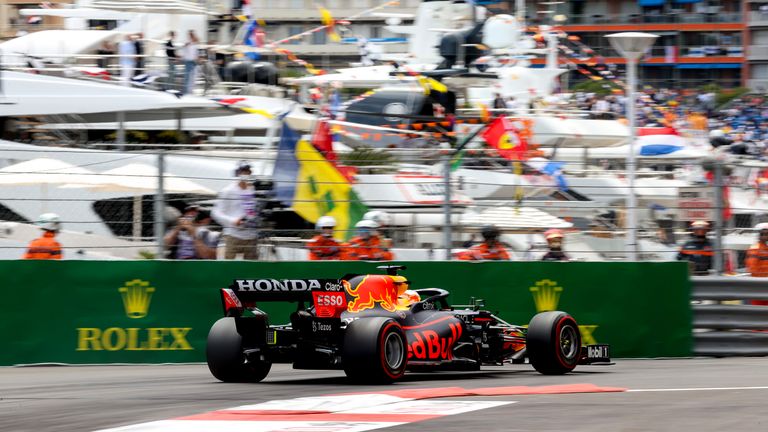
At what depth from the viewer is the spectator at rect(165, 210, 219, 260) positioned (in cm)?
1248

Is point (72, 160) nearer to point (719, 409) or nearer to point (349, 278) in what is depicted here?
point (349, 278)

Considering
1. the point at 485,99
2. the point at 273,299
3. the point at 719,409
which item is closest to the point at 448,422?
the point at 719,409

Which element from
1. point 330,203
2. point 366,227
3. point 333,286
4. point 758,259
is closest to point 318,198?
point 330,203

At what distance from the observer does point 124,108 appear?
66.0ft

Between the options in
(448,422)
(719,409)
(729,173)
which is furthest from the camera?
(729,173)

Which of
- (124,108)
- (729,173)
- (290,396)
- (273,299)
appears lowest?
(290,396)

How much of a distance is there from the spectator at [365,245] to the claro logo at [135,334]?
70.8 inches

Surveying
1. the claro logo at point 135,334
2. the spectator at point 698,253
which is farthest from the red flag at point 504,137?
the claro logo at point 135,334

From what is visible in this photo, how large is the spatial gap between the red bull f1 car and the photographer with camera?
2.70 metres

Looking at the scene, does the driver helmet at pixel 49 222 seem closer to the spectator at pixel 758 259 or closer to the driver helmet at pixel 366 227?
the driver helmet at pixel 366 227

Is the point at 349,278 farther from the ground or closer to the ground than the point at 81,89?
closer to the ground

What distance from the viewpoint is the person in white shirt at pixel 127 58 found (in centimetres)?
2072

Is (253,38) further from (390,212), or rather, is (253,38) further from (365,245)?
(365,245)

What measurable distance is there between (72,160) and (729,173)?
319 inches
